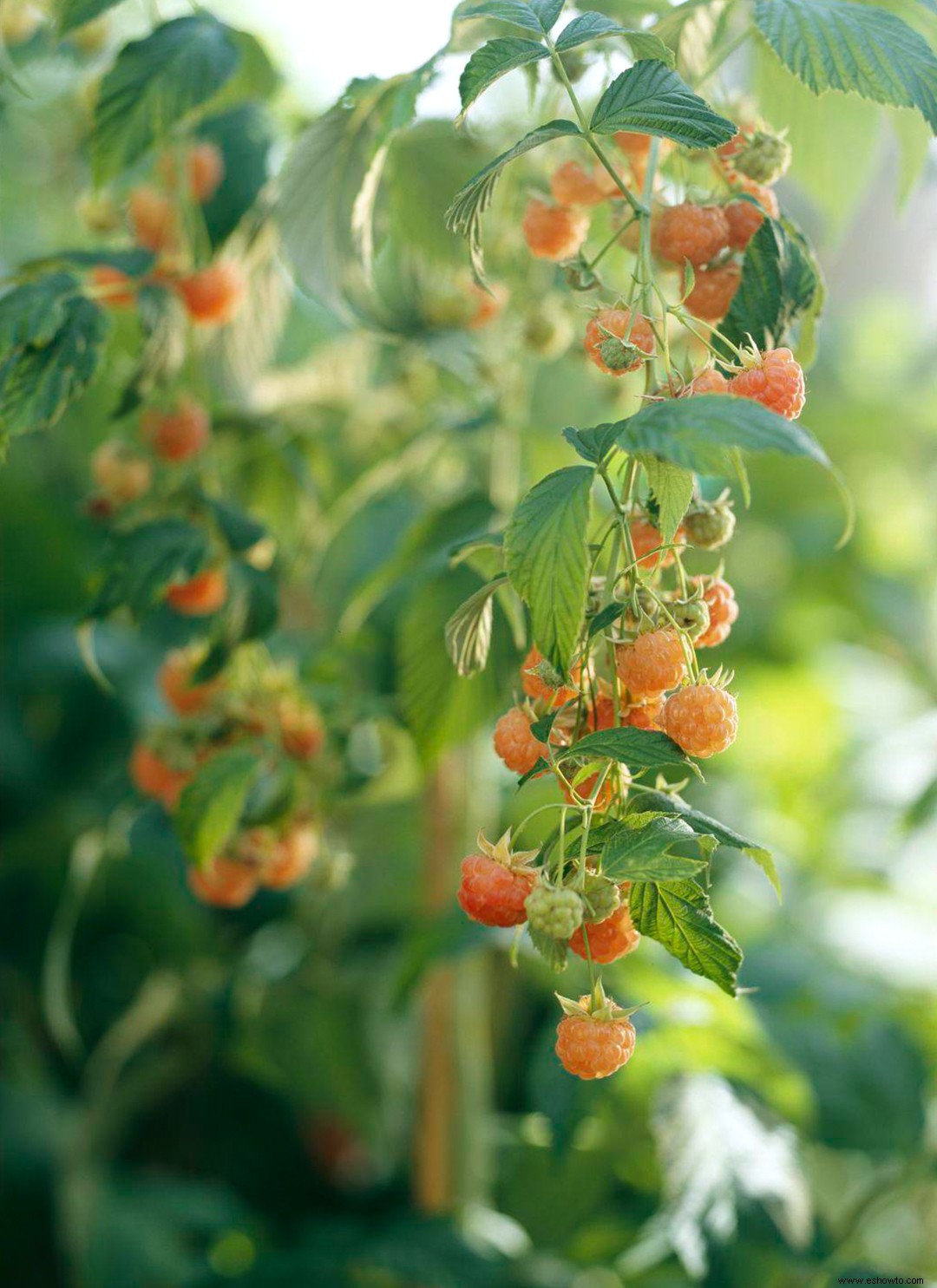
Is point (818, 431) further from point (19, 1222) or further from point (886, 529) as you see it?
point (19, 1222)

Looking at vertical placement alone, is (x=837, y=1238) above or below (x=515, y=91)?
below

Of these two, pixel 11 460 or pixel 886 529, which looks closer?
pixel 11 460

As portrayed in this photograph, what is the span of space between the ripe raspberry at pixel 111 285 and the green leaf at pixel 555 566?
0.87 feet

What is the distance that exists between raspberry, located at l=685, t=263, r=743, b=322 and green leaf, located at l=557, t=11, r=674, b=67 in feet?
0.20

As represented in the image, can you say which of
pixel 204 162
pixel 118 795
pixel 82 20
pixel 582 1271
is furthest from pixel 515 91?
pixel 582 1271

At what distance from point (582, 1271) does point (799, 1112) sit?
0.52 ft

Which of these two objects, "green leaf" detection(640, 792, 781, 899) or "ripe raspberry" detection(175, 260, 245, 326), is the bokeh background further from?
"green leaf" detection(640, 792, 781, 899)

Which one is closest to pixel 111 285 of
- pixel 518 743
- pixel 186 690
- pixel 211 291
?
pixel 211 291

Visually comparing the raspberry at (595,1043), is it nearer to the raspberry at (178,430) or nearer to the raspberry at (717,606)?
the raspberry at (717,606)

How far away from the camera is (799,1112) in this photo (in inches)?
29.5

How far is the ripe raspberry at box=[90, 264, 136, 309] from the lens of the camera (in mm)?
505

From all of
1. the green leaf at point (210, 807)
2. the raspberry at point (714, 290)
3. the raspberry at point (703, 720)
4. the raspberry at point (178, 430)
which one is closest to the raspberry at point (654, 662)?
the raspberry at point (703, 720)

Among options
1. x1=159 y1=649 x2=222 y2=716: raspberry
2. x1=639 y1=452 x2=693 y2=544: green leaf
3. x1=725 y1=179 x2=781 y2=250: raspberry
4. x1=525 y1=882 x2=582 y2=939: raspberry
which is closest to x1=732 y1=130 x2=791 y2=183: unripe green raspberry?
x1=725 y1=179 x2=781 y2=250: raspberry

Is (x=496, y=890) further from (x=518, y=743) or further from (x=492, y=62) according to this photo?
(x=492, y=62)
